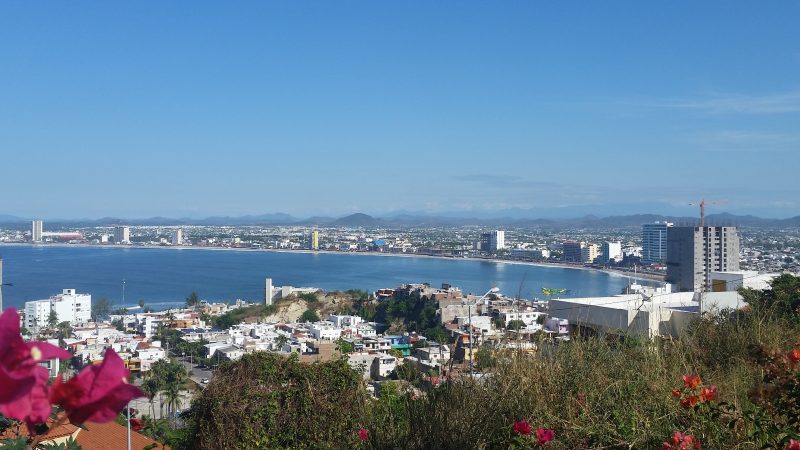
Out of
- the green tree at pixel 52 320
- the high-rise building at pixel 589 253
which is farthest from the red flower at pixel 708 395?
the high-rise building at pixel 589 253

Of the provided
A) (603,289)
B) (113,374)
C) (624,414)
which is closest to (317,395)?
(624,414)

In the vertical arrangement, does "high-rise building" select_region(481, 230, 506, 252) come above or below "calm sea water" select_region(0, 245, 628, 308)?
above

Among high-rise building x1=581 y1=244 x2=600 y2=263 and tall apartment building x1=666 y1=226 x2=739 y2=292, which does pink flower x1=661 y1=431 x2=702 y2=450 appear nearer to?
tall apartment building x1=666 y1=226 x2=739 y2=292

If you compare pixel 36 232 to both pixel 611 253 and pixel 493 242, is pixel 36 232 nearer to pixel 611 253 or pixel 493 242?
pixel 493 242

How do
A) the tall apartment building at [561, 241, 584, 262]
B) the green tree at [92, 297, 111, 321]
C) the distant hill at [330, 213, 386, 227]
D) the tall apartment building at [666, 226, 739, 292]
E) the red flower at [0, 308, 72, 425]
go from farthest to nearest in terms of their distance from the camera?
the distant hill at [330, 213, 386, 227]
the tall apartment building at [561, 241, 584, 262]
the green tree at [92, 297, 111, 321]
the tall apartment building at [666, 226, 739, 292]
the red flower at [0, 308, 72, 425]

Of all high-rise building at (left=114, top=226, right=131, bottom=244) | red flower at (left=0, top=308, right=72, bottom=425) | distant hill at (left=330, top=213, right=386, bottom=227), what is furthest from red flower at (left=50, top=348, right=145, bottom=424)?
distant hill at (left=330, top=213, right=386, bottom=227)

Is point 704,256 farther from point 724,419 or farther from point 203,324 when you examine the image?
point 724,419

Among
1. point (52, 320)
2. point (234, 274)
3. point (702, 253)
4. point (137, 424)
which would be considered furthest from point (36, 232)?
point (137, 424)
